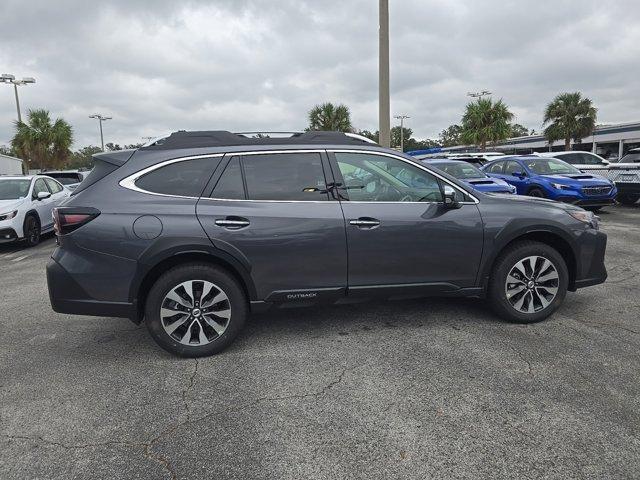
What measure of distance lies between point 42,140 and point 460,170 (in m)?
33.4

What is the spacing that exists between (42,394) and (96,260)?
0.98m

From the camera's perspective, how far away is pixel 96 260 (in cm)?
345

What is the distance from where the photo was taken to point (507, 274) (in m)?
4.11

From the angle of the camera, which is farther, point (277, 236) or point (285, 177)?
point (285, 177)

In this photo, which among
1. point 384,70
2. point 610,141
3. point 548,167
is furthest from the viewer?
point 610,141

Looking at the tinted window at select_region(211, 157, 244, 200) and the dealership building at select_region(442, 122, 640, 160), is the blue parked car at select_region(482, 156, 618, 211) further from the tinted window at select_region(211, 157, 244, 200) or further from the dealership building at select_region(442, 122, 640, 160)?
the dealership building at select_region(442, 122, 640, 160)

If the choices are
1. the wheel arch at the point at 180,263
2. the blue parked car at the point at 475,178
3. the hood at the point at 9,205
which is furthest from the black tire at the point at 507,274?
the hood at the point at 9,205

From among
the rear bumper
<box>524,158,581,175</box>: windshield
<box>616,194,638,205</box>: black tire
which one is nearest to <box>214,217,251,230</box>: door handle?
the rear bumper

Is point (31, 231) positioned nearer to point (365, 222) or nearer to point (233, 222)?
point (233, 222)

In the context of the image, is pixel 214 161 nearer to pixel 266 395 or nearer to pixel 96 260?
pixel 96 260

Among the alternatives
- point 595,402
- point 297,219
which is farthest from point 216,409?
point 595,402

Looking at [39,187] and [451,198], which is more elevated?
[39,187]

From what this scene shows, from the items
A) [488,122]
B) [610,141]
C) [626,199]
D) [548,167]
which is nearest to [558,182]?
[548,167]

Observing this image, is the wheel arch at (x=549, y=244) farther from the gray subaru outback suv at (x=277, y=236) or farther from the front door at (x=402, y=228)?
the front door at (x=402, y=228)
